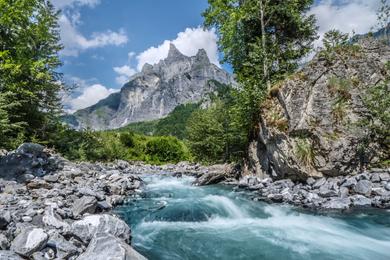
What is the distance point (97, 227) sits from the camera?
666cm

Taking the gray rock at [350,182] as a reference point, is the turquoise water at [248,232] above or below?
below

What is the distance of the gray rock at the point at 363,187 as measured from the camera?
10.6 metres

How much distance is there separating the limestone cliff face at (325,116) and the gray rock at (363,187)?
120 centimetres

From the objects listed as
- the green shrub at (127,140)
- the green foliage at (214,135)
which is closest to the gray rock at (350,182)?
the green foliage at (214,135)

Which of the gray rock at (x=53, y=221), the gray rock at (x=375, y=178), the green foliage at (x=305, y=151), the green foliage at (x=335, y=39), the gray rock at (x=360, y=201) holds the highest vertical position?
the green foliage at (x=335, y=39)

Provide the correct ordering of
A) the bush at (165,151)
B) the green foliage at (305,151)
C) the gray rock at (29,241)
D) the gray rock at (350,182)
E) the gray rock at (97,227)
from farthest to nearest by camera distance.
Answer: the bush at (165,151) → the green foliage at (305,151) → the gray rock at (350,182) → the gray rock at (97,227) → the gray rock at (29,241)

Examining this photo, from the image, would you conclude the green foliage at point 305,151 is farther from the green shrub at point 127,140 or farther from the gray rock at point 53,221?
the green shrub at point 127,140

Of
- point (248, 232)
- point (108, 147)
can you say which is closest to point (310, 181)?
point (248, 232)

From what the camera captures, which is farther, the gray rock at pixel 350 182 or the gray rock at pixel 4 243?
the gray rock at pixel 350 182

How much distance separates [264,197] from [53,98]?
18560mm

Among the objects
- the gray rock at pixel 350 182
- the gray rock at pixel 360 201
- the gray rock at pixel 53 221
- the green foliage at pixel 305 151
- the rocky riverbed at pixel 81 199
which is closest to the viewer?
the rocky riverbed at pixel 81 199

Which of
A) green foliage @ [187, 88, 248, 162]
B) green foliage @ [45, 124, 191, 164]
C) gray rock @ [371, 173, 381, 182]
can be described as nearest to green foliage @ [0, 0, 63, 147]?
green foliage @ [45, 124, 191, 164]

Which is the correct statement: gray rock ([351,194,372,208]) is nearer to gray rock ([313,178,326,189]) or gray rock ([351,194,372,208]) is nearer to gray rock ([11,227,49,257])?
gray rock ([313,178,326,189])

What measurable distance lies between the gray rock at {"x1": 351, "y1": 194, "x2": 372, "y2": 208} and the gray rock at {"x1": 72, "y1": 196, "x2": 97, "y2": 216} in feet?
29.7
